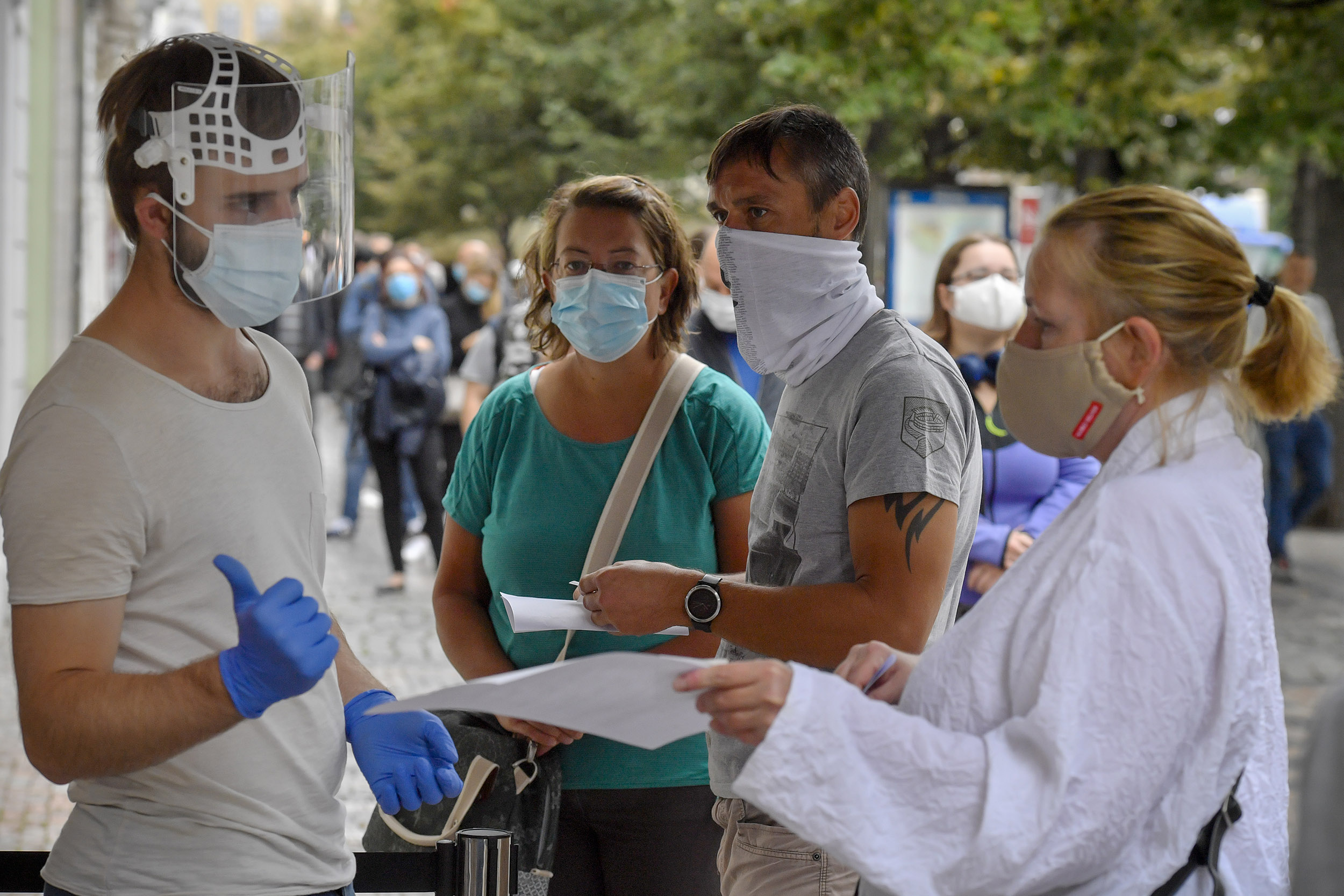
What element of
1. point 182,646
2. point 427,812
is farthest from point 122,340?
point 427,812

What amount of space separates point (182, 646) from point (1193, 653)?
1.27 m

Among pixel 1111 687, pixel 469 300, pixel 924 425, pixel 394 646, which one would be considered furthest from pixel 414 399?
pixel 1111 687

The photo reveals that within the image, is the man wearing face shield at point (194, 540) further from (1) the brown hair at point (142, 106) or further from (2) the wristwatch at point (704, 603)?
(2) the wristwatch at point (704, 603)

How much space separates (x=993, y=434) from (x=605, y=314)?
6.24 feet

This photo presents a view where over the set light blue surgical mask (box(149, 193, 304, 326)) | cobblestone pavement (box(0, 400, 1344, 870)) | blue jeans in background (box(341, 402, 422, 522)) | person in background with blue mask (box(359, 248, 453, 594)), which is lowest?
cobblestone pavement (box(0, 400, 1344, 870))

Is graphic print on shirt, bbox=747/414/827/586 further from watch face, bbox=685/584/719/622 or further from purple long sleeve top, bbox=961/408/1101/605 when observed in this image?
purple long sleeve top, bbox=961/408/1101/605

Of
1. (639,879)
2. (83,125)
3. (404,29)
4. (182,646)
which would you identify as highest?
(404,29)

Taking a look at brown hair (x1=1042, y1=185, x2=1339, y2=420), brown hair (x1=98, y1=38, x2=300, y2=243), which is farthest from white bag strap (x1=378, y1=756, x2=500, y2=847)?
brown hair (x1=1042, y1=185, x2=1339, y2=420)

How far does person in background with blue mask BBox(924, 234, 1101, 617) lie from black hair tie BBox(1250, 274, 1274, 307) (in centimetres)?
224

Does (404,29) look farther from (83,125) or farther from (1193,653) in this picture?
(1193,653)

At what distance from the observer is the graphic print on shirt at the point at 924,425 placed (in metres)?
2.21

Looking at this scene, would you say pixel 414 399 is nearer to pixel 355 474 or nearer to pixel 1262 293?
pixel 355 474

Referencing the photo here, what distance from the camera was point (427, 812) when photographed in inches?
103

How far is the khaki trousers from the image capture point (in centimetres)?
241
